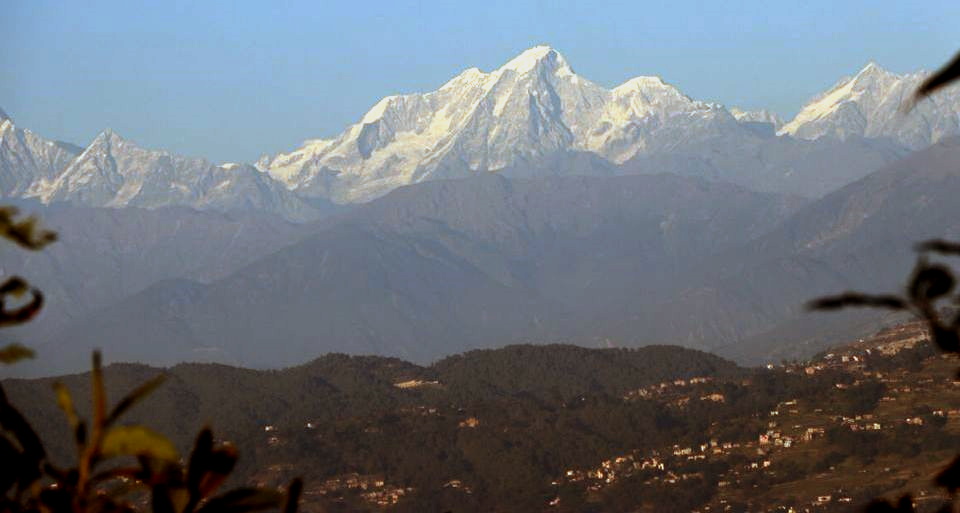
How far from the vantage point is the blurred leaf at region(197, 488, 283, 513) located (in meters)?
5.99

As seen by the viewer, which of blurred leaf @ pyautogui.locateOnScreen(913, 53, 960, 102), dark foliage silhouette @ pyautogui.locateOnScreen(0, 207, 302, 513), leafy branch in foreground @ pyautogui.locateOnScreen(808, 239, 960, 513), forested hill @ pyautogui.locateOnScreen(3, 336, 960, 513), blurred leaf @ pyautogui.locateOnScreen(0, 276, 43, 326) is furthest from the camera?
forested hill @ pyautogui.locateOnScreen(3, 336, 960, 513)

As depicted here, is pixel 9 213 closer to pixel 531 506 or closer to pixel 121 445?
pixel 121 445

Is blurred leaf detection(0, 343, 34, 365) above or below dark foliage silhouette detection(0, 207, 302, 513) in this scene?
above

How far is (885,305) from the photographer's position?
574 centimetres

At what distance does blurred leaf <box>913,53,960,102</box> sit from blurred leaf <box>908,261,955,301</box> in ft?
2.41

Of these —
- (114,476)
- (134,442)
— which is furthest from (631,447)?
(134,442)

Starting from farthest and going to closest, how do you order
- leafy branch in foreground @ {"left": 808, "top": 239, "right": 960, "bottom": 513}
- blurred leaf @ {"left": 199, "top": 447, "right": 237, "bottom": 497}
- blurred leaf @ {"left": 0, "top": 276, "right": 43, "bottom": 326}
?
blurred leaf @ {"left": 199, "top": 447, "right": 237, "bottom": 497} → blurred leaf @ {"left": 0, "top": 276, "right": 43, "bottom": 326} → leafy branch in foreground @ {"left": 808, "top": 239, "right": 960, "bottom": 513}

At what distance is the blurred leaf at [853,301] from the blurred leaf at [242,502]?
200cm

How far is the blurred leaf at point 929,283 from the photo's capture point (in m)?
5.74

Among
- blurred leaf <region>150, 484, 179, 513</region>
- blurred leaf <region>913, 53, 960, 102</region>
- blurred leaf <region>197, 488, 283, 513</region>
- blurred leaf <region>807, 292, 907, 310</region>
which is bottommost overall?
blurred leaf <region>197, 488, 283, 513</region>

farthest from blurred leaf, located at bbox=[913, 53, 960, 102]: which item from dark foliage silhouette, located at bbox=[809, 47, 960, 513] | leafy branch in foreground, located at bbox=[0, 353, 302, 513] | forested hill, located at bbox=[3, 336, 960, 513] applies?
forested hill, located at bbox=[3, 336, 960, 513]

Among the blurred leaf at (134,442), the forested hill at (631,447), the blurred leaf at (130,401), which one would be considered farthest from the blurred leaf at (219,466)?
the forested hill at (631,447)

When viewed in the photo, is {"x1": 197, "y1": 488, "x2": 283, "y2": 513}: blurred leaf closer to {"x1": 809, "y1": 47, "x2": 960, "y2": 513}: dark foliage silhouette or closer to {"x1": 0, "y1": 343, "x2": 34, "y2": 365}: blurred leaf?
{"x1": 0, "y1": 343, "x2": 34, "y2": 365}: blurred leaf

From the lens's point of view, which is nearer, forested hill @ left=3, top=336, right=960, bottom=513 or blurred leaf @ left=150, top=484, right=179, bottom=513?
blurred leaf @ left=150, top=484, right=179, bottom=513
